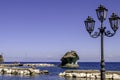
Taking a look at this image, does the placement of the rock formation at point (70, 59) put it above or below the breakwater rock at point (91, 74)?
above

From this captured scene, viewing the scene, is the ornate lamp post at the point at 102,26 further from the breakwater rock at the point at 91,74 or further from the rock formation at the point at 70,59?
the rock formation at the point at 70,59

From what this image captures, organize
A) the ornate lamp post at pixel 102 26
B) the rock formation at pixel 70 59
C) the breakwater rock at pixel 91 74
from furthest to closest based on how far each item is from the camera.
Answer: the rock formation at pixel 70 59
the breakwater rock at pixel 91 74
the ornate lamp post at pixel 102 26

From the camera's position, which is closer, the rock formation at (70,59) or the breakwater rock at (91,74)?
the breakwater rock at (91,74)

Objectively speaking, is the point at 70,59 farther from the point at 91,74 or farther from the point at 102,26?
the point at 102,26

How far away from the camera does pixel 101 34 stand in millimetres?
16750

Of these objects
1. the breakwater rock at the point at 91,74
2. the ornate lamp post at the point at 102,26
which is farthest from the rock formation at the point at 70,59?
the ornate lamp post at the point at 102,26

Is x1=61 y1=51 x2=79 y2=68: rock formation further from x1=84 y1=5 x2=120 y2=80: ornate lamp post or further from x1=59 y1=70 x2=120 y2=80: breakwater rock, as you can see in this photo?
x1=84 y1=5 x2=120 y2=80: ornate lamp post

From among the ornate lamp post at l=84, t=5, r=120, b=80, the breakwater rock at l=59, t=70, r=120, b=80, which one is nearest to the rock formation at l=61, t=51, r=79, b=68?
the breakwater rock at l=59, t=70, r=120, b=80

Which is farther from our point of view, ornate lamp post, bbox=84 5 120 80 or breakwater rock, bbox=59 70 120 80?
breakwater rock, bbox=59 70 120 80

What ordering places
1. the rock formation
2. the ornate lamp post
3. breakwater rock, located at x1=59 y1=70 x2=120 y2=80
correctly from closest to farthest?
the ornate lamp post, breakwater rock, located at x1=59 y1=70 x2=120 y2=80, the rock formation

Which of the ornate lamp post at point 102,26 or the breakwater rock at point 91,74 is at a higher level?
the ornate lamp post at point 102,26

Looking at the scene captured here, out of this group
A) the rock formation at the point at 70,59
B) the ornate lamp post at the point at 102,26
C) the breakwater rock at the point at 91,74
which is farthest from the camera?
the rock formation at the point at 70,59

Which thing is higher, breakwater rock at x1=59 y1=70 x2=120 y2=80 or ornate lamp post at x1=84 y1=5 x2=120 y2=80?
ornate lamp post at x1=84 y1=5 x2=120 y2=80

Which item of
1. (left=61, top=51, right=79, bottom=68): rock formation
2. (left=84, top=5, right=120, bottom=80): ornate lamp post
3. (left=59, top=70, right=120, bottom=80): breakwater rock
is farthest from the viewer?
(left=61, top=51, right=79, bottom=68): rock formation
